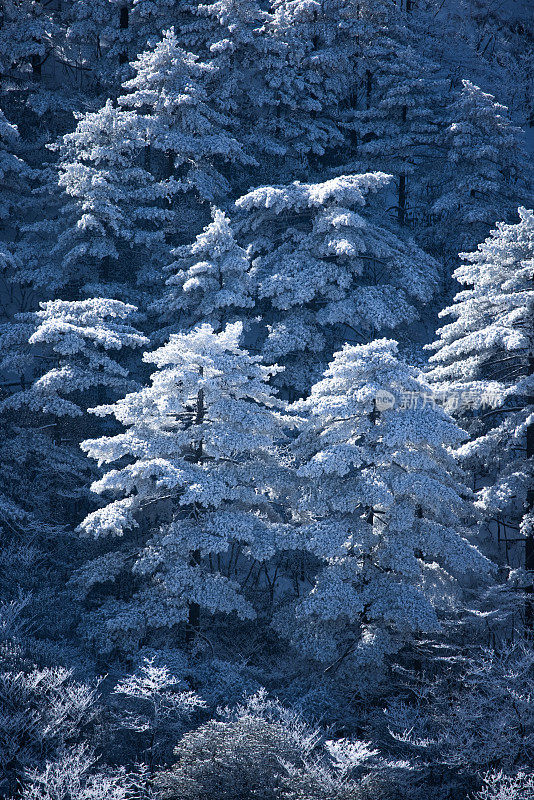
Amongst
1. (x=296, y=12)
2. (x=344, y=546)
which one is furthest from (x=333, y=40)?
(x=344, y=546)

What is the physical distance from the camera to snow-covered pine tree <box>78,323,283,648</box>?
45.8ft

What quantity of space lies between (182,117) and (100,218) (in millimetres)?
5181

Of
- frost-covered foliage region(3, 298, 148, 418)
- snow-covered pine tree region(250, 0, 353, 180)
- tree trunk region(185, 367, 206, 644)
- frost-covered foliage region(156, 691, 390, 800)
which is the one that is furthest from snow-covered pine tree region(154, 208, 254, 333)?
frost-covered foliage region(156, 691, 390, 800)

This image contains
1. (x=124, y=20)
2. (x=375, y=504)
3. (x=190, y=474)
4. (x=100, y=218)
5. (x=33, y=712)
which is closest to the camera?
(x=33, y=712)

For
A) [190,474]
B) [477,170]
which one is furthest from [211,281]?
[477,170]

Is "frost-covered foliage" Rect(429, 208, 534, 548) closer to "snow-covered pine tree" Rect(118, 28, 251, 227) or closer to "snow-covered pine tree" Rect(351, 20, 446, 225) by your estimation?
"snow-covered pine tree" Rect(118, 28, 251, 227)

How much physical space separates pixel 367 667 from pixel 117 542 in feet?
23.5

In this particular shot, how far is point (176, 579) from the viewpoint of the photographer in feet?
47.2

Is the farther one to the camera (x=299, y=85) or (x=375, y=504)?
(x=299, y=85)

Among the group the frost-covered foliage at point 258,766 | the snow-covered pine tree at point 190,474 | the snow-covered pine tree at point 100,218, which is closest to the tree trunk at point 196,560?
the snow-covered pine tree at point 190,474

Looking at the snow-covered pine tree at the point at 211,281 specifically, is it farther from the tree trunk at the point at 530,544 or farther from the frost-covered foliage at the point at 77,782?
the frost-covered foliage at the point at 77,782

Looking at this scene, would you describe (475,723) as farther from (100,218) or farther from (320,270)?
(100,218)

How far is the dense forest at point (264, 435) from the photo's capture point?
12250mm

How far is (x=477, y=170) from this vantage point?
960 inches
